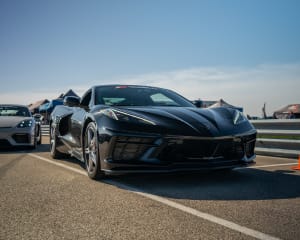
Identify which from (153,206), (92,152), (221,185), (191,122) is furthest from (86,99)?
(153,206)

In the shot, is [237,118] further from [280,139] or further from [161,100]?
[280,139]

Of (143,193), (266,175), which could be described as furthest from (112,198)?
(266,175)

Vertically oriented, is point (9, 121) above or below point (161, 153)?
below

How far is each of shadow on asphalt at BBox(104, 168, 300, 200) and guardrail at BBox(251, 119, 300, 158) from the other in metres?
2.29

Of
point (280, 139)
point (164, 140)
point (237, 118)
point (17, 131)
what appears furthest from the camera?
point (17, 131)

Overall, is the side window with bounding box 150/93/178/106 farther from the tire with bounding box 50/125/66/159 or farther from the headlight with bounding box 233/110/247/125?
the tire with bounding box 50/125/66/159

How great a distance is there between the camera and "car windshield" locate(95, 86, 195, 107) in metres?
5.14

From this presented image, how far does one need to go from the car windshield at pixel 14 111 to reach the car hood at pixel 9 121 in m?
0.55

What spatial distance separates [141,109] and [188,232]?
7.35 ft

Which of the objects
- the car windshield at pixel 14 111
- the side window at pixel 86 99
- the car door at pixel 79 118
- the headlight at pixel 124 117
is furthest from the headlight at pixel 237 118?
the car windshield at pixel 14 111

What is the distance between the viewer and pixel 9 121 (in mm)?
9570

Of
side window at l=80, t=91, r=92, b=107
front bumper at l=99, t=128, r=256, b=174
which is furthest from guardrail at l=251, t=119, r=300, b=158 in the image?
side window at l=80, t=91, r=92, b=107

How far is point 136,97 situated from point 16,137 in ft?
17.3

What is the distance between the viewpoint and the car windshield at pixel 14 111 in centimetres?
1061
